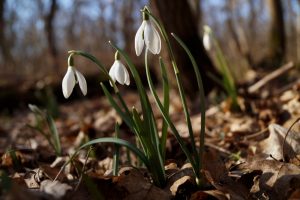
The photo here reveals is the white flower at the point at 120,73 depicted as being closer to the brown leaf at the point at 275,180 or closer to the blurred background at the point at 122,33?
the brown leaf at the point at 275,180

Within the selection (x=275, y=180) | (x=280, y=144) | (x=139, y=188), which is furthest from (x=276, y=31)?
(x=139, y=188)

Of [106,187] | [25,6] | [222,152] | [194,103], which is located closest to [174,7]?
[194,103]

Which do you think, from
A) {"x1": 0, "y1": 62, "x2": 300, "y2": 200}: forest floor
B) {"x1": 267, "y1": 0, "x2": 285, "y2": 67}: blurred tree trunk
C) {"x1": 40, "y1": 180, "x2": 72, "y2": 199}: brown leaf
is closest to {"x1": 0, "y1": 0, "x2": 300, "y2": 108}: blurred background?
{"x1": 267, "y1": 0, "x2": 285, "y2": 67}: blurred tree trunk

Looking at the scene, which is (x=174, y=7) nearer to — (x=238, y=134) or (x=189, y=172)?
(x=238, y=134)

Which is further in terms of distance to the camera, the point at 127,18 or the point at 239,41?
the point at 127,18

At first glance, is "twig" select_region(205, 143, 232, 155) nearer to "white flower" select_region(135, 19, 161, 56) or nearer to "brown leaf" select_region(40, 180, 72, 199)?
"white flower" select_region(135, 19, 161, 56)

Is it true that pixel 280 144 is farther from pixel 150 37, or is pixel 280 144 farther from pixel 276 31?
pixel 276 31

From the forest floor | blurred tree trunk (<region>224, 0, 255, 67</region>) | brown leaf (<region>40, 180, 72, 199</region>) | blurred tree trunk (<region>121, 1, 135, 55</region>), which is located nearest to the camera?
brown leaf (<region>40, 180, 72, 199</region>)

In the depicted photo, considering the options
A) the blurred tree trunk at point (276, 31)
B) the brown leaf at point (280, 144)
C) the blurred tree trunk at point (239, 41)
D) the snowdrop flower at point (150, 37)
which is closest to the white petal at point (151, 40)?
the snowdrop flower at point (150, 37)

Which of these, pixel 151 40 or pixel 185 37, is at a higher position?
pixel 151 40
